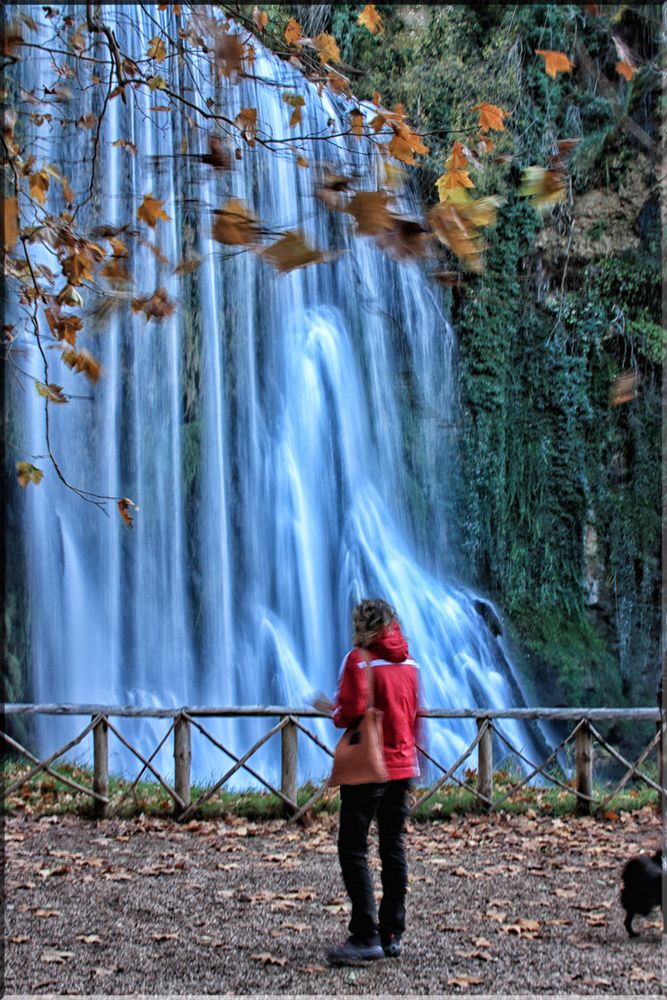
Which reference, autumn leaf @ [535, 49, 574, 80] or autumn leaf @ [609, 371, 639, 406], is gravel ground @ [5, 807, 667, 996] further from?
autumn leaf @ [535, 49, 574, 80]

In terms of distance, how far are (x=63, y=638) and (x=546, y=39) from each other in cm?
1340

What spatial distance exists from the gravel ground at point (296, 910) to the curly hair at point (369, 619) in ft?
5.10

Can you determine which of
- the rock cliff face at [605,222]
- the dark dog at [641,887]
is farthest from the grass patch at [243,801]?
the rock cliff face at [605,222]

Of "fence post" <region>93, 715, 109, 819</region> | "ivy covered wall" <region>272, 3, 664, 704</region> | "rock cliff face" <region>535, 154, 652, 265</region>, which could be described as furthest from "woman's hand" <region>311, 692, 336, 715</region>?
"rock cliff face" <region>535, 154, 652, 265</region>

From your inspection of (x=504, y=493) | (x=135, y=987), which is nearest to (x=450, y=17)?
(x=504, y=493)

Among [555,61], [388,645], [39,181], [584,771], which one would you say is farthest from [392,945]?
[584,771]

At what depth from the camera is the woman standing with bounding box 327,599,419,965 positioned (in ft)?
14.5

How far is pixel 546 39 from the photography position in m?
17.0

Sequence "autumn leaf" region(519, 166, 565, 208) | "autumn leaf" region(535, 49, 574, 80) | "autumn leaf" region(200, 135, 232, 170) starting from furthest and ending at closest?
"autumn leaf" region(535, 49, 574, 80), "autumn leaf" region(519, 166, 565, 208), "autumn leaf" region(200, 135, 232, 170)

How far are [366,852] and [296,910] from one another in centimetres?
137

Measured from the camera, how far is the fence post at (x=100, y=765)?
7.71 meters

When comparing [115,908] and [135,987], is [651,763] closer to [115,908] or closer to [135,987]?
[115,908]

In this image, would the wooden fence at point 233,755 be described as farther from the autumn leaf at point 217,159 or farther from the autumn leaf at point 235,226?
the autumn leaf at point 235,226

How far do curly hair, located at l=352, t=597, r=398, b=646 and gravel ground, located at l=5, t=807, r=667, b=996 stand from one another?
1.55 m
